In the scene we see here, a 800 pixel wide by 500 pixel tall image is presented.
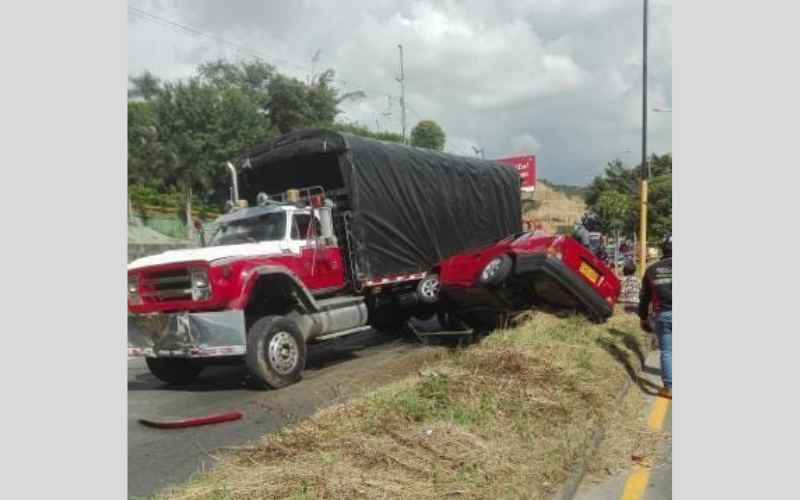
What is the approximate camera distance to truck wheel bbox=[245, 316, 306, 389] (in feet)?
22.9

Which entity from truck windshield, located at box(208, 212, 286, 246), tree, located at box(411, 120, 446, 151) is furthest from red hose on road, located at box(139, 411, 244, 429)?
tree, located at box(411, 120, 446, 151)

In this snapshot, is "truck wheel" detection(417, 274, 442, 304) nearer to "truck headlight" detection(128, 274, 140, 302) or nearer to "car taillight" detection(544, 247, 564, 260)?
"car taillight" detection(544, 247, 564, 260)

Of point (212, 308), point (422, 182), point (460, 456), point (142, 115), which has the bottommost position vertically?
point (460, 456)

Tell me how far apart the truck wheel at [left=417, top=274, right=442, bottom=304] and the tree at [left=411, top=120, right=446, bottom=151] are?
51933 mm

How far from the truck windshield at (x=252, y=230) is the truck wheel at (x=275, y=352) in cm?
139

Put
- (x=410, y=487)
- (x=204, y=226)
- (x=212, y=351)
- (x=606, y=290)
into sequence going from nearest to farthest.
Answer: (x=410, y=487), (x=212, y=351), (x=606, y=290), (x=204, y=226)

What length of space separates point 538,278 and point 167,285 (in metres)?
4.42

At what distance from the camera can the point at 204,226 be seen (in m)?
9.10

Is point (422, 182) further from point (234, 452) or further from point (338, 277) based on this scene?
point (234, 452)

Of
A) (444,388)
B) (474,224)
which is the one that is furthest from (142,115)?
(444,388)

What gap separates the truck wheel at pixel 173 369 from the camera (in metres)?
7.84

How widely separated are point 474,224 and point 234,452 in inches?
334

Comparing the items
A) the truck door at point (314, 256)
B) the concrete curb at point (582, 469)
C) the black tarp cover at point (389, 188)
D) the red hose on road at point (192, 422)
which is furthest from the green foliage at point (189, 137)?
the concrete curb at point (582, 469)

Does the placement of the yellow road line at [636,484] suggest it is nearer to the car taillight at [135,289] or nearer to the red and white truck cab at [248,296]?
the red and white truck cab at [248,296]
